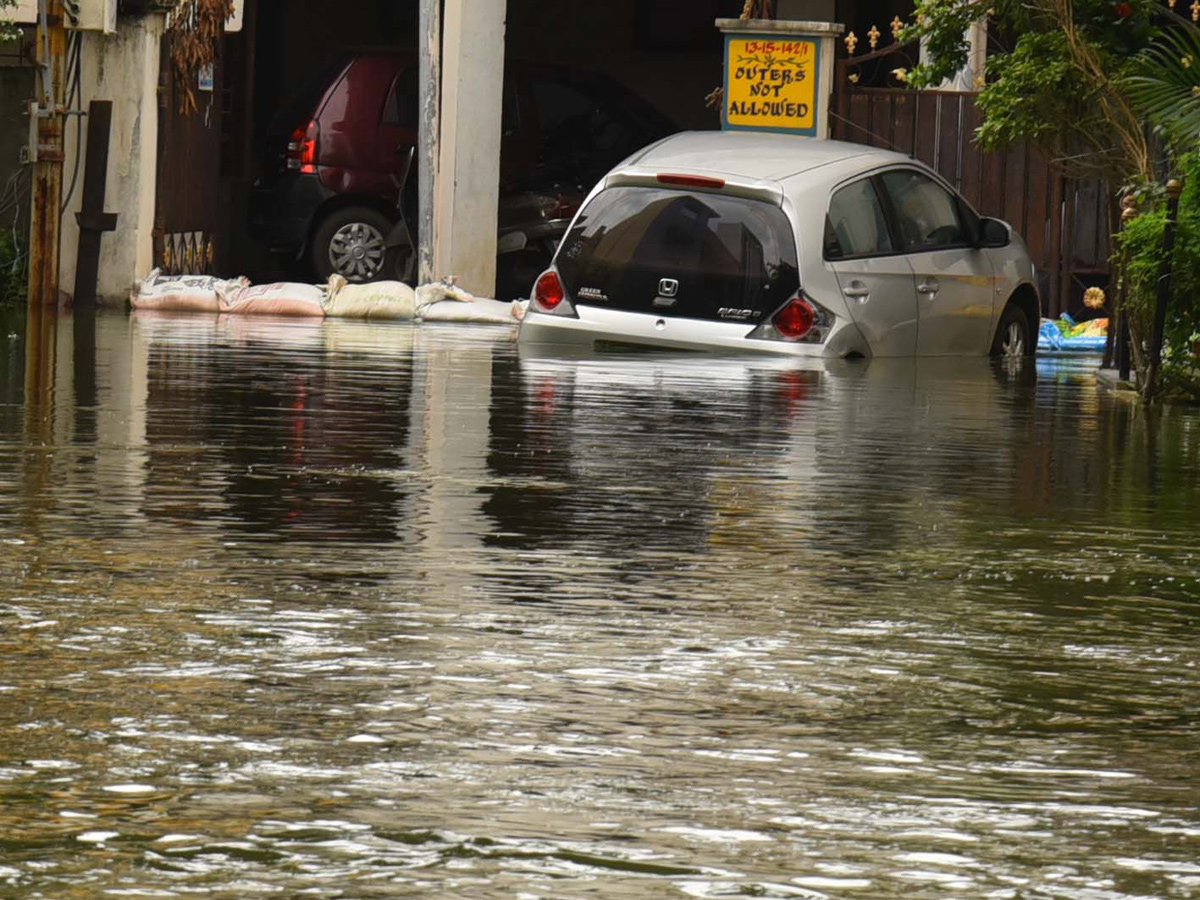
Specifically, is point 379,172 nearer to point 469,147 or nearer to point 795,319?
point 469,147

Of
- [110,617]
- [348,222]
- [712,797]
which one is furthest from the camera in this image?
[348,222]

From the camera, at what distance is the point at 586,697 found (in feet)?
19.3

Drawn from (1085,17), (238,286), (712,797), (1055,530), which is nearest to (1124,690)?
(712,797)

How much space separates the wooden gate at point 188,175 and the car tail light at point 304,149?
2.71ft

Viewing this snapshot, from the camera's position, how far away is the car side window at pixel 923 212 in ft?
56.8

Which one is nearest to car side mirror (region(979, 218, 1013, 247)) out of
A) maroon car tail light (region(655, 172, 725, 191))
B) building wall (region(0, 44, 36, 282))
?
maroon car tail light (region(655, 172, 725, 191))

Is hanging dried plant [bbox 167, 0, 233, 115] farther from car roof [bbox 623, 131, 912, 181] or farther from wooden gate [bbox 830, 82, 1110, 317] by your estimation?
car roof [bbox 623, 131, 912, 181]

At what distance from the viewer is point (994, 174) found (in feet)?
75.7

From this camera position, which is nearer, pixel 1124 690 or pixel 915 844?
pixel 915 844

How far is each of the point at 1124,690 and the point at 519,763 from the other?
1.57 meters

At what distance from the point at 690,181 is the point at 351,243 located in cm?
884

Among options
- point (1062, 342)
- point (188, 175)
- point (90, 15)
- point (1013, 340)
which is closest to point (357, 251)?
point (188, 175)

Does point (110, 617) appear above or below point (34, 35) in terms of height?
below

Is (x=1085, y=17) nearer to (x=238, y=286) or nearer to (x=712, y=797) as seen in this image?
(x=238, y=286)
